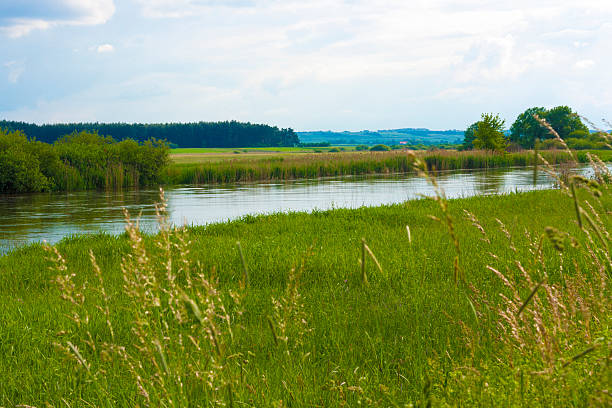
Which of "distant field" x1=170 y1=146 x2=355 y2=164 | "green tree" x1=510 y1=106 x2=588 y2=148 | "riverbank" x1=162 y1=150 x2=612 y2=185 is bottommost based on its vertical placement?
"riverbank" x1=162 y1=150 x2=612 y2=185

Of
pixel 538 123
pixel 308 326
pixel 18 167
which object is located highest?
pixel 538 123

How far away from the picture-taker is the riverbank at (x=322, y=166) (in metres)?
35.2

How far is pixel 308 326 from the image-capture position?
481 centimetres

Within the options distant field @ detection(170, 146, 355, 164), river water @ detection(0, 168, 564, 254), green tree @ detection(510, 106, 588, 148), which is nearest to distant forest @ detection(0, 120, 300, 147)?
distant field @ detection(170, 146, 355, 164)

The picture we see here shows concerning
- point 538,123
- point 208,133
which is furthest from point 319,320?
point 208,133

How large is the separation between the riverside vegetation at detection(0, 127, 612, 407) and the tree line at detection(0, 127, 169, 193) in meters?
18.4

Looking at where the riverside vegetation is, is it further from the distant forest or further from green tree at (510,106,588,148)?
the distant forest

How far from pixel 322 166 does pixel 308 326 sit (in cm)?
3434

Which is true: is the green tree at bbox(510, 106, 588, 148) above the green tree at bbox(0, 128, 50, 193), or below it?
above

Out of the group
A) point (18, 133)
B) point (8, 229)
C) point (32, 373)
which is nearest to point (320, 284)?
point (32, 373)

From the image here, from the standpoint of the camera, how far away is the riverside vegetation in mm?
2359

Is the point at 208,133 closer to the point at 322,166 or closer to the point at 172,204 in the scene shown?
the point at 322,166

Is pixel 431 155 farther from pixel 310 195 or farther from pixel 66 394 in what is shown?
pixel 66 394

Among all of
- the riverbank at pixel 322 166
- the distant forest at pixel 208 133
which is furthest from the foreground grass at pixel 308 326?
the distant forest at pixel 208 133
